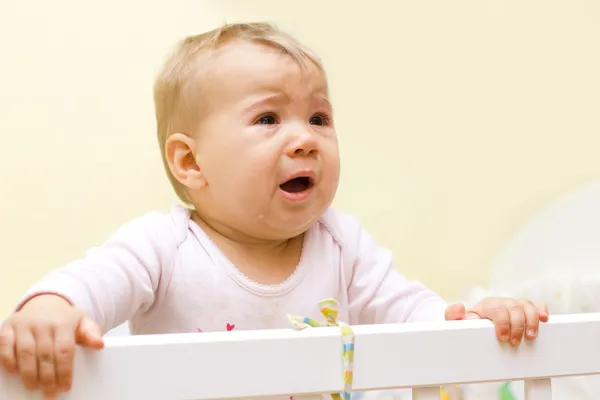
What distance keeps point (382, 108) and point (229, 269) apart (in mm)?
684

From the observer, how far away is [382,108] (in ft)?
4.57

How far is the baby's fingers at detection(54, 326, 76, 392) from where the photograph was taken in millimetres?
452

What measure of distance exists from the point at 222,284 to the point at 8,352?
1.10 ft

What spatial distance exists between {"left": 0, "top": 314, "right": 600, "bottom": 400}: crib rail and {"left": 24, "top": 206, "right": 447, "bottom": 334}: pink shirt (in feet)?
0.65

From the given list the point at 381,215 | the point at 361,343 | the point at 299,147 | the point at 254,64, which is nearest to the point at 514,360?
the point at 361,343

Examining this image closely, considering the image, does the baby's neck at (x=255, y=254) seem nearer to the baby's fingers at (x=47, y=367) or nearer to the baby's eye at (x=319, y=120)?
the baby's eye at (x=319, y=120)

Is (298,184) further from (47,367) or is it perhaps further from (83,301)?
(47,367)

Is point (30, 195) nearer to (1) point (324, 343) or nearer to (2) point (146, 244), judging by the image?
(2) point (146, 244)

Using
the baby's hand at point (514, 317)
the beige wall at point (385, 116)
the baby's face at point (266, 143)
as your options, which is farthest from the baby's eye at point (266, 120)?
the beige wall at point (385, 116)

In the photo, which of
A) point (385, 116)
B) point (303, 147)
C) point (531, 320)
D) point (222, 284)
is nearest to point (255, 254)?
point (222, 284)

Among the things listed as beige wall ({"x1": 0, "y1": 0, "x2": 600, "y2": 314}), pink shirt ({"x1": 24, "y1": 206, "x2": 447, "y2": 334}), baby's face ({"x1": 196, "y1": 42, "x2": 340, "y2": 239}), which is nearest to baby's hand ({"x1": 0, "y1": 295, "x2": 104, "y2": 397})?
pink shirt ({"x1": 24, "y1": 206, "x2": 447, "y2": 334})

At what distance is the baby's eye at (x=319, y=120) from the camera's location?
30.7 inches

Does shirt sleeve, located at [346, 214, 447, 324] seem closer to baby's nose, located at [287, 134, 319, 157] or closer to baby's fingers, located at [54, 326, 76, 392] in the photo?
baby's nose, located at [287, 134, 319, 157]

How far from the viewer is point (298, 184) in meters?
0.75
